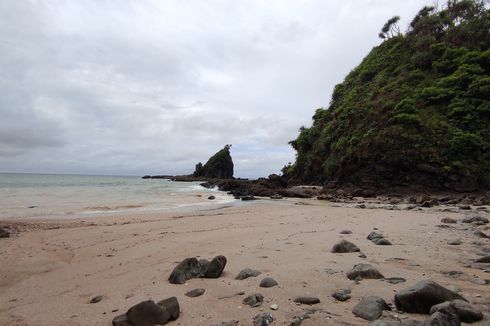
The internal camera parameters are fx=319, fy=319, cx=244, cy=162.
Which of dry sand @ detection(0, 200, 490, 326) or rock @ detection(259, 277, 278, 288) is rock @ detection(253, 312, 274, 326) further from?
rock @ detection(259, 277, 278, 288)

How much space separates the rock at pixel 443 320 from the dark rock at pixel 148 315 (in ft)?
7.69

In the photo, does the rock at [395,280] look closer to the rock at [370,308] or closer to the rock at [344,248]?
the rock at [370,308]

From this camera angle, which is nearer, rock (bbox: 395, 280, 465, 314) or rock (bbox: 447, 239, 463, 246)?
rock (bbox: 395, 280, 465, 314)

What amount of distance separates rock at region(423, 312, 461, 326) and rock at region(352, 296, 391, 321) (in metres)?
0.46

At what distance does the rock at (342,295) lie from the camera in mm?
→ 3351

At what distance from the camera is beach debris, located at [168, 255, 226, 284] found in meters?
A: 4.48

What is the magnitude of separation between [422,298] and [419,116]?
27.5 meters

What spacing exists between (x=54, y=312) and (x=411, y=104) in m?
30.0

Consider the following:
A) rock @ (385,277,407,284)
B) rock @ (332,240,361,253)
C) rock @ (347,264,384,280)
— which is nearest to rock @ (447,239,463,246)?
rock @ (332,240,361,253)

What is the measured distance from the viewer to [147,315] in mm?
3189

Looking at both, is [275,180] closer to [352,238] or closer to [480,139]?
[480,139]

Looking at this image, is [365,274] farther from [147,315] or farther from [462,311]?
[147,315]

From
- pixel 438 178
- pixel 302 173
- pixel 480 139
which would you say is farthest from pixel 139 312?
pixel 302 173

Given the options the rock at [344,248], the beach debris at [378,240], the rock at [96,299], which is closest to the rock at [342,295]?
the rock at [344,248]
